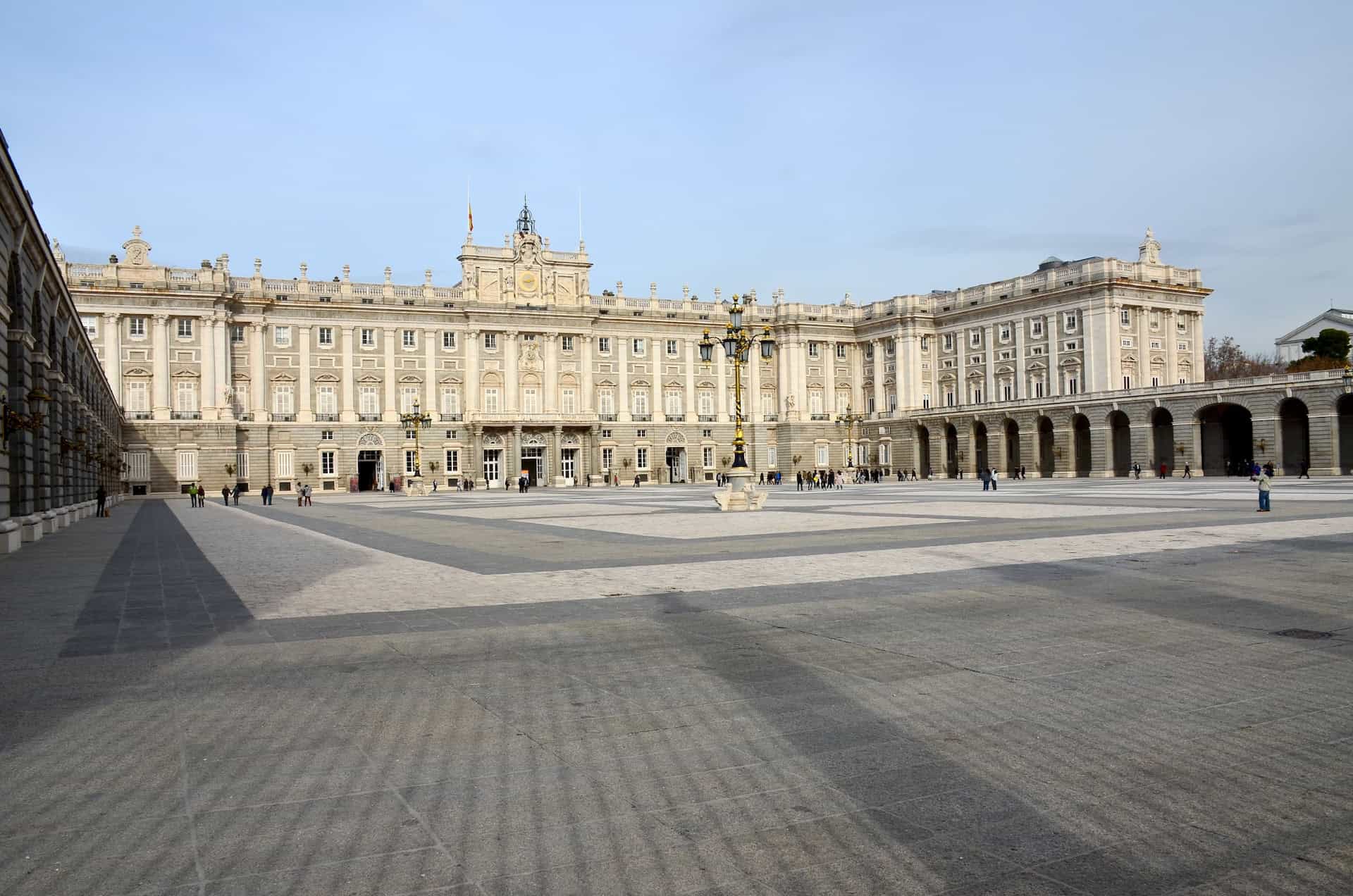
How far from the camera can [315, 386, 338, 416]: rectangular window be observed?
72750 millimetres

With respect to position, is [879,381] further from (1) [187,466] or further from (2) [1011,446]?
(1) [187,466]

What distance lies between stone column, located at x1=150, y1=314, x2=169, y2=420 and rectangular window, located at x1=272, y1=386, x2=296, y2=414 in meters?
7.38

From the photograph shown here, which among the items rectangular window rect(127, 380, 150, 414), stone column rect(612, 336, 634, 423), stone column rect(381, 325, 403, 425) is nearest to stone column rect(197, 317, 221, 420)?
rectangular window rect(127, 380, 150, 414)

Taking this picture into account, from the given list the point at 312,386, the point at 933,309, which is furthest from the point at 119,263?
the point at 933,309

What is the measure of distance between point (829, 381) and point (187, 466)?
53.4 metres

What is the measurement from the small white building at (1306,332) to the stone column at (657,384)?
95.8 meters

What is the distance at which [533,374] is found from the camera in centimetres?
7894

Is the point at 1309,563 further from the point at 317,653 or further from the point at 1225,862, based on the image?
the point at 317,653

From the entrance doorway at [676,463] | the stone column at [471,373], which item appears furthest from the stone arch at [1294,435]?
the stone column at [471,373]

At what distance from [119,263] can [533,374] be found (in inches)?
1183

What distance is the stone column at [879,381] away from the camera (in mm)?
87438

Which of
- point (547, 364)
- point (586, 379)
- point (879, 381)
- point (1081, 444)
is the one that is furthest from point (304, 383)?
point (1081, 444)

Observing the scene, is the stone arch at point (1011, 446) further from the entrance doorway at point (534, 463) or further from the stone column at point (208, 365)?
the stone column at point (208, 365)

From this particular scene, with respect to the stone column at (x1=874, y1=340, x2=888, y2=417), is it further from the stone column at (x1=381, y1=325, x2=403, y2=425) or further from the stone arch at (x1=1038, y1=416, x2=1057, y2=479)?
the stone column at (x1=381, y1=325, x2=403, y2=425)
